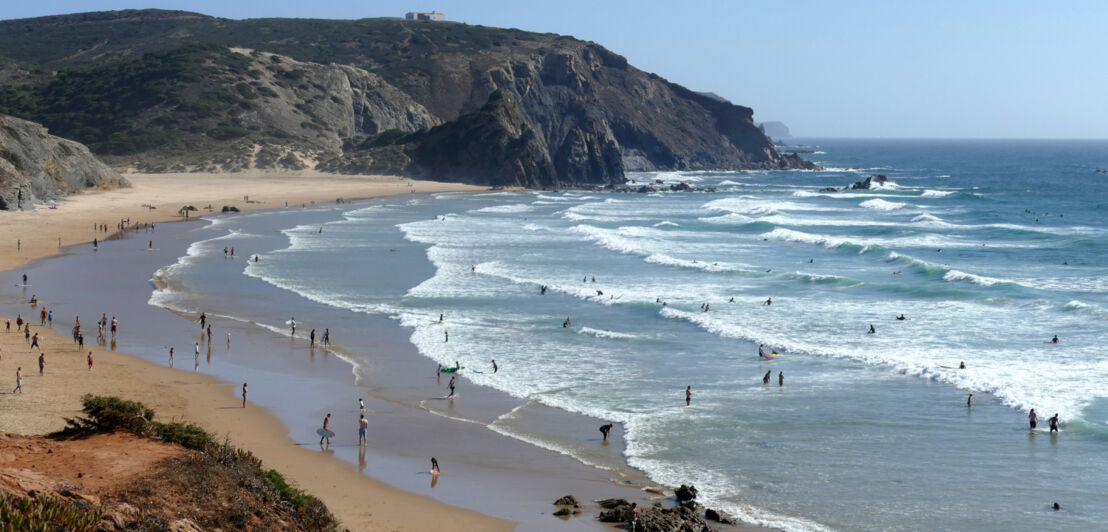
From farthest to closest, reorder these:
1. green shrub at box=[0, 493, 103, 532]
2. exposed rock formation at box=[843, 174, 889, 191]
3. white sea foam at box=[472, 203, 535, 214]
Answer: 1. exposed rock formation at box=[843, 174, 889, 191]
2. white sea foam at box=[472, 203, 535, 214]
3. green shrub at box=[0, 493, 103, 532]

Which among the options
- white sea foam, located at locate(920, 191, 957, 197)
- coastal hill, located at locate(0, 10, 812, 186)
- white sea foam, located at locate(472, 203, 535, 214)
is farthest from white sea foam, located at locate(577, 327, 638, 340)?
coastal hill, located at locate(0, 10, 812, 186)

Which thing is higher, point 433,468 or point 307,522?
point 307,522

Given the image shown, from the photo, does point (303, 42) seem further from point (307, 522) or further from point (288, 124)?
point (307, 522)

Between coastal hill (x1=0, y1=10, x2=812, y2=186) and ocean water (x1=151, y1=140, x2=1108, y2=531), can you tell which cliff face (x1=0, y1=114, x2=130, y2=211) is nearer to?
ocean water (x1=151, y1=140, x2=1108, y2=531)

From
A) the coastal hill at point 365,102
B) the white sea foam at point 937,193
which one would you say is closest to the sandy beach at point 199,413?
the coastal hill at point 365,102

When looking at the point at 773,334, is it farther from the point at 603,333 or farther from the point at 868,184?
the point at 868,184

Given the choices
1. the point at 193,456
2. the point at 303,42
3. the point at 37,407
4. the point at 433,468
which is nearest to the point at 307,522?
the point at 193,456

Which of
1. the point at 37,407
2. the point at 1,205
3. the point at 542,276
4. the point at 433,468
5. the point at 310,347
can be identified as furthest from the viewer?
the point at 1,205
